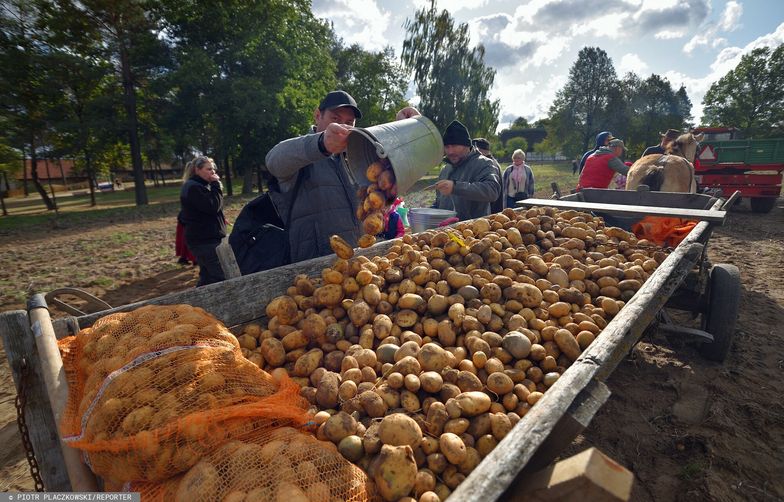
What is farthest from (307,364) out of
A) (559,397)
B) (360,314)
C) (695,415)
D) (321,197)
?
(695,415)

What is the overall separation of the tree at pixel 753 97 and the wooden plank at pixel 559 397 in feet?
190

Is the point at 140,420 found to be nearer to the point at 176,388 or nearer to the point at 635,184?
the point at 176,388

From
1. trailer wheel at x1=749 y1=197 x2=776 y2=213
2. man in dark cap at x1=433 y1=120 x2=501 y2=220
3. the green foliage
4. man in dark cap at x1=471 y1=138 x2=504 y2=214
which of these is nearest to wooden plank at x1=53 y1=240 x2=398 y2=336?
man in dark cap at x1=433 y1=120 x2=501 y2=220

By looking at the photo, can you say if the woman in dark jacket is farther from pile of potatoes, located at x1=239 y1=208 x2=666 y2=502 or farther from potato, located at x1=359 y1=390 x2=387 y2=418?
potato, located at x1=359 y1=390 x2=387 y2=418

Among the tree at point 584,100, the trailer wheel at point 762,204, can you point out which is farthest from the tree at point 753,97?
the trailer wheel at point 762,204

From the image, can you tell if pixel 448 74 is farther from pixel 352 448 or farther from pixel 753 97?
pixel 753 97

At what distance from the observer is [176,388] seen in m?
1.46

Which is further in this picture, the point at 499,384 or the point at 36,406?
the point at 499,384

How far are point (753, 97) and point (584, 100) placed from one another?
Result: 729 inches

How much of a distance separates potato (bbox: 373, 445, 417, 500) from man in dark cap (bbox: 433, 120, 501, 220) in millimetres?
3275

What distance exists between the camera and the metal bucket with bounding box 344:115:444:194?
252 centimetres

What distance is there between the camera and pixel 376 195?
278cm

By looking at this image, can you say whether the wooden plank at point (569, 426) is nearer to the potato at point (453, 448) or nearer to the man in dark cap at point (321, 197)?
the potato at point (453, 448)

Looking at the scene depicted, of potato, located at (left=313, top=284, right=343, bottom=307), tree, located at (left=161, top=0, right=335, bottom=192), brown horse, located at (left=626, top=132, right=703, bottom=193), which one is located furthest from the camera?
tree, located at (left=161, top=0, right=335, bottom=192)
